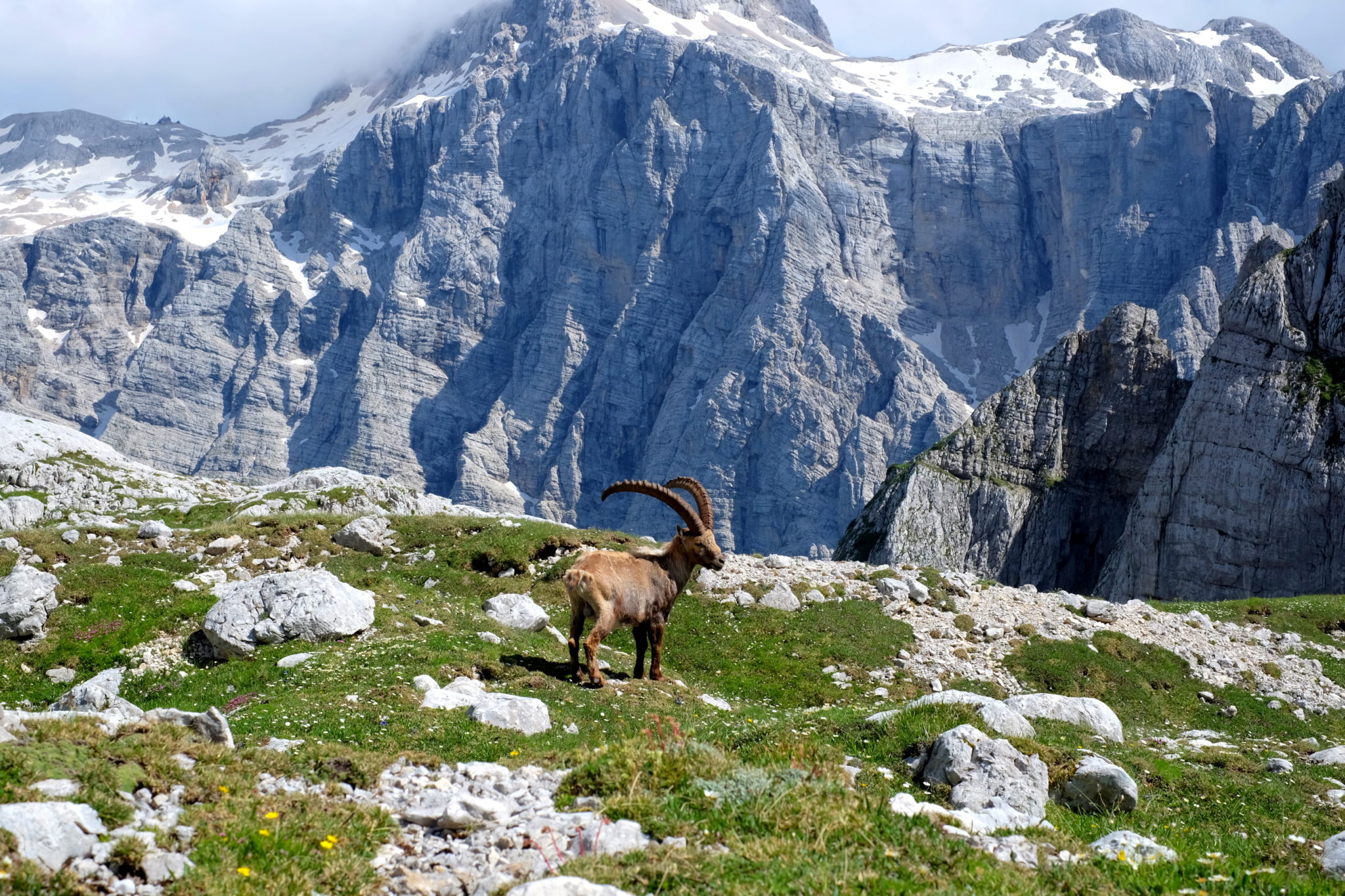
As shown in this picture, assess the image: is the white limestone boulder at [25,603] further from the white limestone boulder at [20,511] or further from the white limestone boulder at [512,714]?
the white limestone boulder at [20,511]

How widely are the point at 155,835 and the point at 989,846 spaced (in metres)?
7.64

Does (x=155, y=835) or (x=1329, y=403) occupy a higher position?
(x=1329, y=403)

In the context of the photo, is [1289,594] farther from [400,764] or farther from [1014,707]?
[400,764]

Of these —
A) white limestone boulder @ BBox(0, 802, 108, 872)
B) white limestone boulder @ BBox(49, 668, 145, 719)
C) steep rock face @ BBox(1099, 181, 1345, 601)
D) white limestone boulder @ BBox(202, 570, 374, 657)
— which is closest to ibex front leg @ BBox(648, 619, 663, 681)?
white limestone boulder @ BBox(202, 570, 374, 657)


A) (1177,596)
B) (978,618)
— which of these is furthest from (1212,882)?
(1177,596)

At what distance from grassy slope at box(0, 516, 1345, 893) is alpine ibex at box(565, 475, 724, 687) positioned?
0.96 metres

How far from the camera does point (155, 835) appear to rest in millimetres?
7941

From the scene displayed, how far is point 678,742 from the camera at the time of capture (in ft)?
35.6

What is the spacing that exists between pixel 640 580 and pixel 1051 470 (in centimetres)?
8062

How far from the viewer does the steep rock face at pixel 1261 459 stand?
70.5 m

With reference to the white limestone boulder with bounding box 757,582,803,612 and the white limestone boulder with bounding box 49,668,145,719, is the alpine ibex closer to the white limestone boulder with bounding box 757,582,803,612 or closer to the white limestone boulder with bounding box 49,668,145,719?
the white limestone boulder with bounding box 49,668,145,719

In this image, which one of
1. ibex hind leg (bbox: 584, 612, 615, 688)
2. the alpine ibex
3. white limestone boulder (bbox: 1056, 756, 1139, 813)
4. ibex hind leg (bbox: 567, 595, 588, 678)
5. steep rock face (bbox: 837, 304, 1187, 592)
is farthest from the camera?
steep rock face (bbox: 837, 304, 1187, 592)

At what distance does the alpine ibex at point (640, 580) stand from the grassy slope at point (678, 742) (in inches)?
37.8

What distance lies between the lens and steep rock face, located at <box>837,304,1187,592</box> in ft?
287
